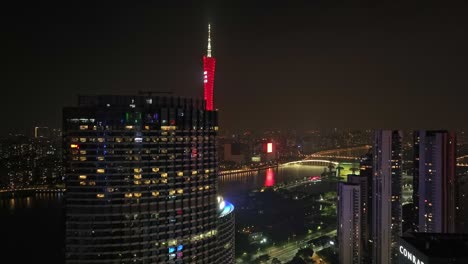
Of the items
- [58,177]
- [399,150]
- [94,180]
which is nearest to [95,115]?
[94,180]

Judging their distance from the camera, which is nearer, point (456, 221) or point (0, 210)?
point (456, 221)

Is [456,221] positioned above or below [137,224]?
below

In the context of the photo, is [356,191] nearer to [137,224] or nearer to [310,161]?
[137,224]

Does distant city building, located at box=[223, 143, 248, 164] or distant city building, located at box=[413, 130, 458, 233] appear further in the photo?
distant city building, located at box=[223, 143, 248, 164]

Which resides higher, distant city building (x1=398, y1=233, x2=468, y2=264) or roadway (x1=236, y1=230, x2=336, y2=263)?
distant city building (x1=398, y1=233, x2=468, y2=264)

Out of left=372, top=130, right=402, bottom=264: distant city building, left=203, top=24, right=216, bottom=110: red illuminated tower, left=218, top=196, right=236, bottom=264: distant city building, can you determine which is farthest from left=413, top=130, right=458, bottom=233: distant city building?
left=203, top=24, right=216, bottom=110: red illuminated tower

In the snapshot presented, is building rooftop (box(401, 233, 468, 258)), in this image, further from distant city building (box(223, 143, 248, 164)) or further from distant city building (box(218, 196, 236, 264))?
distant city building (box(223, 143, 248, 164))

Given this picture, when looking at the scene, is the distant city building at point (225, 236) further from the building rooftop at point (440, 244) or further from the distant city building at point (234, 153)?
the distant city building at point (234, 153)
